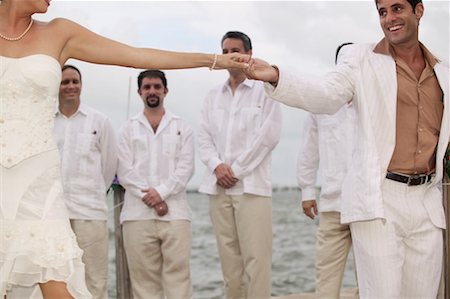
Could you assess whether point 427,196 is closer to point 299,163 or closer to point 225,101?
point 299,163

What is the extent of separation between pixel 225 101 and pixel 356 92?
2.46m

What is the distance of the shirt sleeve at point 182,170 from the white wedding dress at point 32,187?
2.87 meters

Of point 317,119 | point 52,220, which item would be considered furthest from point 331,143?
point 52,220

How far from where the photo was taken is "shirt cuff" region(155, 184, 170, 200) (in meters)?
6.64

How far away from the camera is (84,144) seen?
658 cm

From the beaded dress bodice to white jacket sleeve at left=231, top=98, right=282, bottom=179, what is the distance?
2.72 m

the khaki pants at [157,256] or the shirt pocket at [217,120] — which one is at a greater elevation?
the shirt pocket at [217,120]

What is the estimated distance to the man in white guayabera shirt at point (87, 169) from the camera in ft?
21.3

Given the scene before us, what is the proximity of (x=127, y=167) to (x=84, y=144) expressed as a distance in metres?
0.41

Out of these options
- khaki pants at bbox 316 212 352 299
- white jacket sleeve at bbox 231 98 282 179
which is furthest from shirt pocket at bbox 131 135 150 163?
khaki pants at bbox 316 212 352 299

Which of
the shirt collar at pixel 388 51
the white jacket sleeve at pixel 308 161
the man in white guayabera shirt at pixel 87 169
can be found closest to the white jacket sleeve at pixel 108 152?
the man in white guayabera shirt at pixel 87 169

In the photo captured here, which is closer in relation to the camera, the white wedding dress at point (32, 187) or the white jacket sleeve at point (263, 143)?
the white wedding dress at point (32, 187)

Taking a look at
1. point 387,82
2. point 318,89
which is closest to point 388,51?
point 387,82

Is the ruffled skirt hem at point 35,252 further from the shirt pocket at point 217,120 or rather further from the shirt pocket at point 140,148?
the shirt pocket at point 140,148
